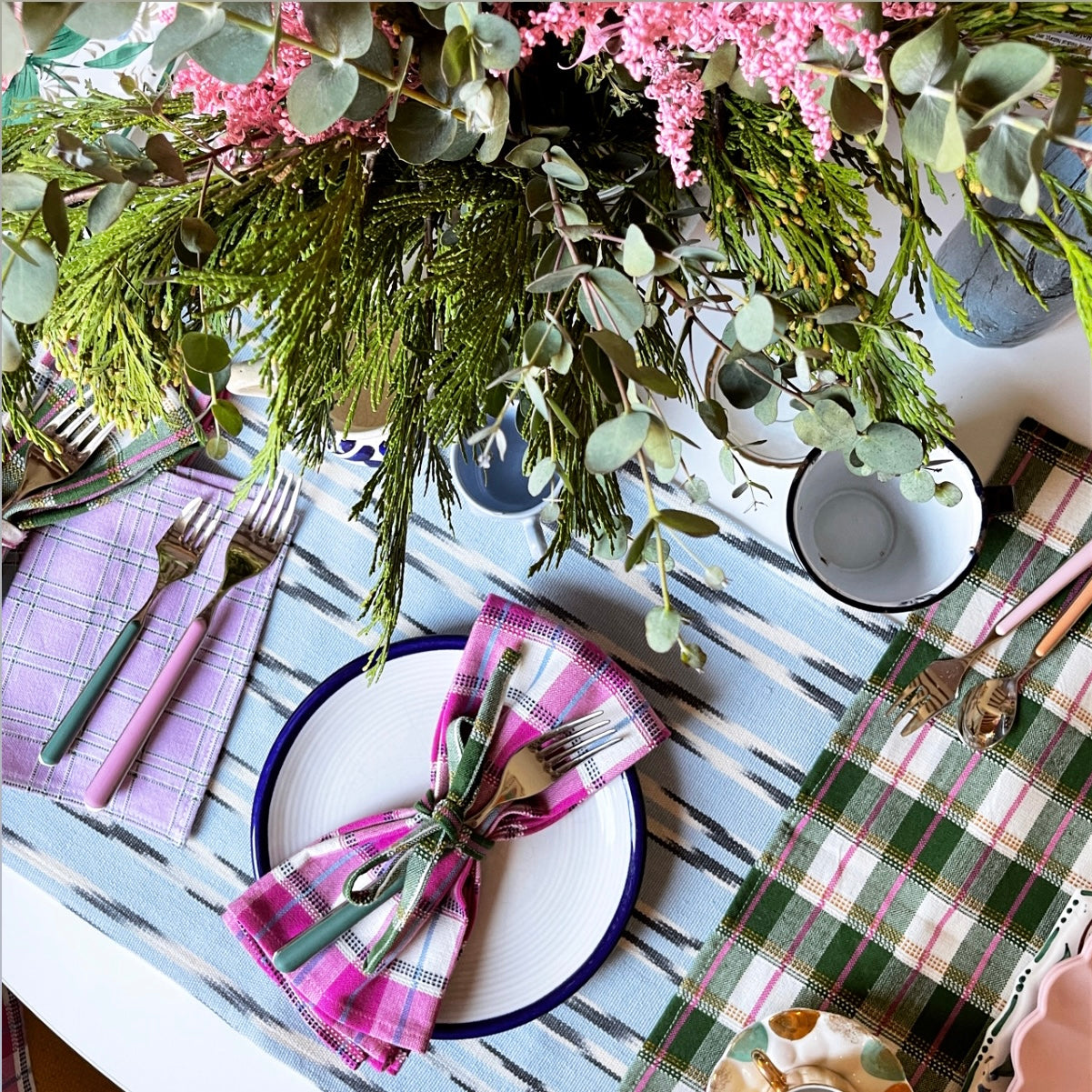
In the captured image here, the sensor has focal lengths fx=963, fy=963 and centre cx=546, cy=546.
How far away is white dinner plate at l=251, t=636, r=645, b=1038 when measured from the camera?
67cm

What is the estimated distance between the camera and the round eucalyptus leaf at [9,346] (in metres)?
0.33

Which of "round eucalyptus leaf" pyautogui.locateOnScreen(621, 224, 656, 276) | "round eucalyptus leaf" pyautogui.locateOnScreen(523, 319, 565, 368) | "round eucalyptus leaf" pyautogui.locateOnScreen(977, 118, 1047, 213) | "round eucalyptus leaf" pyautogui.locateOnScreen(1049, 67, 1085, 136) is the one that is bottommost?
"round eucalyptus leaf" pyautogui.locateOnScreen(523, 319, 565, 368)

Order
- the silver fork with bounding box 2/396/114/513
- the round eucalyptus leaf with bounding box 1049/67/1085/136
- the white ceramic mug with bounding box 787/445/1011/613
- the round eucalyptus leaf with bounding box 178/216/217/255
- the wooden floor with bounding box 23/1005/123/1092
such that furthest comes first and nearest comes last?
the wooden floor with bounding box 23/1005/123/1092
the silver fork with bounding box 2/396/114/513
the white ceramic mug with bounding box 787/445/1011/613
the round eucalyptus leaf with bounding box 178/216/217/255
the round eucalyptus leaf with bounding box 1049/67/1085/136

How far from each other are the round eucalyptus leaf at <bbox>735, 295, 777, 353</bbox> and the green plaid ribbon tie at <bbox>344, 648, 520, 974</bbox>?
0.39m

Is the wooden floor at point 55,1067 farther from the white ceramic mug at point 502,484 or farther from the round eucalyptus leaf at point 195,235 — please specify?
the round eucalyptus leaf at point 195,235

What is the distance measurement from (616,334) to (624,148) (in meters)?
0.15

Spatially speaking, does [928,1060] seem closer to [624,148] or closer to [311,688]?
[311,688]

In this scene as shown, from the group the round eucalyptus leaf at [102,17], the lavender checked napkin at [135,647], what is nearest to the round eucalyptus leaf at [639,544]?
the round eucalyptus leaf at [102,17]

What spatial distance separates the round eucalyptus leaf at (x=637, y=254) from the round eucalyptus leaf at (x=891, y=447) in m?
0.13

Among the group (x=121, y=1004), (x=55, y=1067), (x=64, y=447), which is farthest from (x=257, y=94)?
(x=55, y=1067)

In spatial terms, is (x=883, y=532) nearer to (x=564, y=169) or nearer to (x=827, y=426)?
(x=827, y=426)

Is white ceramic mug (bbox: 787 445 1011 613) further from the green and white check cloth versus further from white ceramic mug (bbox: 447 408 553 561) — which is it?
white ceramic mug (bbox: 447 408 553 561)

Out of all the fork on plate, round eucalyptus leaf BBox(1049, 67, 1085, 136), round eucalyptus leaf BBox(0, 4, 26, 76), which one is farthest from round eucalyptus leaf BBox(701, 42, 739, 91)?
the fork on plate

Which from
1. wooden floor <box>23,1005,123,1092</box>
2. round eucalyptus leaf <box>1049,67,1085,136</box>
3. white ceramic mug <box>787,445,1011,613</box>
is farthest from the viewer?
wooden floor <box>23,1005,123,1092</box>
